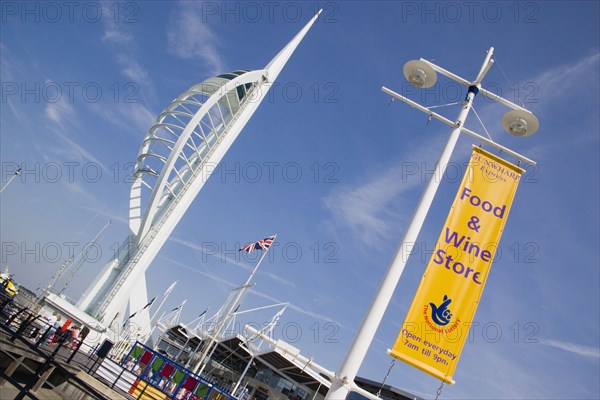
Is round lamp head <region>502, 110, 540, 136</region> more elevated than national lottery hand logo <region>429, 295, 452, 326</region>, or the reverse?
round lamp head <region>502, 110, 540, 136</region>

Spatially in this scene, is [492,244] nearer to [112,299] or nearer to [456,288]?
[456,288]

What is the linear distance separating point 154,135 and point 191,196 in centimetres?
713

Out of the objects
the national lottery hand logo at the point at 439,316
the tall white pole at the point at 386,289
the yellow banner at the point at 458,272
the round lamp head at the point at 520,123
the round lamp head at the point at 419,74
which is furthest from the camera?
the round lamp head at the point at 520,123

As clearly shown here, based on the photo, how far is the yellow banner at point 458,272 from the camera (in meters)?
6.79

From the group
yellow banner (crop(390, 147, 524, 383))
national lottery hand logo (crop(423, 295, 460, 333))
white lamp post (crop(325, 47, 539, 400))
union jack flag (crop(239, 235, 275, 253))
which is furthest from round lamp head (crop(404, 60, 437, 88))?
union jack flag (crop(239, 235, 275, 253))

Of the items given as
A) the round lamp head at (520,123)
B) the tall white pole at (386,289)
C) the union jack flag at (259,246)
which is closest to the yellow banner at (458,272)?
the tall white pole at (386,289)

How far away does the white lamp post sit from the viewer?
6602mm

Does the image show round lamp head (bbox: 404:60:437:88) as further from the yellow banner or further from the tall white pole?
the yellow banner

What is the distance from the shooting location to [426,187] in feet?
25.6

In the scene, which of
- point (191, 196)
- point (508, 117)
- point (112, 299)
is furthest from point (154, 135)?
point (508, 117)

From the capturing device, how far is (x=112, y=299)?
35.5 m

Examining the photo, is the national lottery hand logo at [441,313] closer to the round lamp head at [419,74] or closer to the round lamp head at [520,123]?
the round lamp head at [520,123]

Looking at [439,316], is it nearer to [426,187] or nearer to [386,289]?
[386,289]

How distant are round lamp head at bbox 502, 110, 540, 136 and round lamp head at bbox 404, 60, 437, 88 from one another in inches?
72.4
